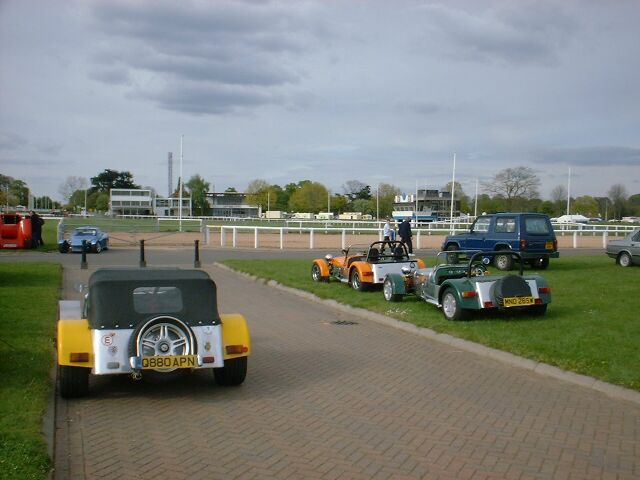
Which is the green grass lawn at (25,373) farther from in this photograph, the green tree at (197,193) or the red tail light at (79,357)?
the green tree at (197,193)

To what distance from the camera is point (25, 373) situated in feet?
25.1

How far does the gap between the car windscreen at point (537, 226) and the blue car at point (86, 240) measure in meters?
18.0

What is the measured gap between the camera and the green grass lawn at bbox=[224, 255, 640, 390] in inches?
332

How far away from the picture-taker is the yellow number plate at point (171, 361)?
6.74 metres

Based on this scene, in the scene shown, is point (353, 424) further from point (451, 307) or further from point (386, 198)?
point (386, 198)

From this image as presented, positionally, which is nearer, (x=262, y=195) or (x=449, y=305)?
(x=449, y=305)

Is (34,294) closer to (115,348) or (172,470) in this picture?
(115,348)

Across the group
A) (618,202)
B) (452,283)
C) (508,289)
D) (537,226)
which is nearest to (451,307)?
(452,283)

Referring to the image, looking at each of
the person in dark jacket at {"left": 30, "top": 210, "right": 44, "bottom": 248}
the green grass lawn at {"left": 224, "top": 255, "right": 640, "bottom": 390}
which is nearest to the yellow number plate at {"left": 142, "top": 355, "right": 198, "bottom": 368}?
the green grass lawn at {"left": 224, "top": 255, "right": 640, "bottom": 390}

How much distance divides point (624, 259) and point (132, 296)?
17779 mm

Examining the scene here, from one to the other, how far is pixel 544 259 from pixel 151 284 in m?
16.2

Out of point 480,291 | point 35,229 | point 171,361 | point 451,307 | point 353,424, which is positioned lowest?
point 353,424

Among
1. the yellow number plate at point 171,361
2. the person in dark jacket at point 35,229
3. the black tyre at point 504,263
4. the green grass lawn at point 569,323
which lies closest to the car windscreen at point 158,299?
the yellow number plate at point 171,361

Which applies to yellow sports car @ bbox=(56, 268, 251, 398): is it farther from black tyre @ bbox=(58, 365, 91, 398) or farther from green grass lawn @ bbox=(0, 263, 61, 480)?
green grass lawn @ bbox=(0, 263, 61, 480)
